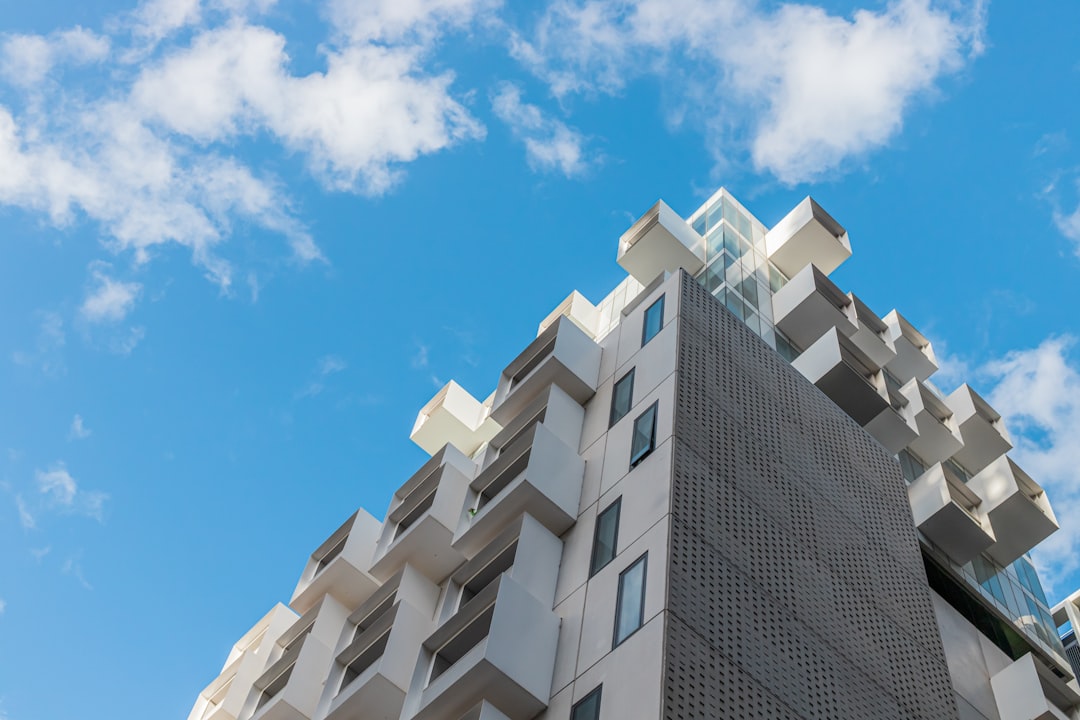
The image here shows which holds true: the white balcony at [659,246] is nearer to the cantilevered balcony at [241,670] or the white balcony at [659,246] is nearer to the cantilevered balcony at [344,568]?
the cantilevered balcony at [344,568]

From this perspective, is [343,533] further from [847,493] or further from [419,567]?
[847,493]

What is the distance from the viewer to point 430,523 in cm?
2792

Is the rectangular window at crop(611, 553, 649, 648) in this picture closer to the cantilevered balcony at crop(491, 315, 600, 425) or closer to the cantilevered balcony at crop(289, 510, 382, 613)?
the cantilevered balcony at crop(491, 315, 600, 425)

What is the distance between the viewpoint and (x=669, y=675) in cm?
1695

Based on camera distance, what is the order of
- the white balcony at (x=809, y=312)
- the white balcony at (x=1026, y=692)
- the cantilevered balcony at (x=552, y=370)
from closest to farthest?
the white balcony at (x=1026, y=692) → the cantilevered balcony at (x=552, y=370) → the white balcony at (x=809, y=312)

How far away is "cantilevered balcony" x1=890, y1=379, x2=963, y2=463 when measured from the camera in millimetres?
36781

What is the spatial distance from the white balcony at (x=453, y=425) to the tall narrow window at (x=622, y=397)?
1510 cm

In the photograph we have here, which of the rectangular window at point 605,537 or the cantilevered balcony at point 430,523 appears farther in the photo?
the cantilevered balcony at point 430,523

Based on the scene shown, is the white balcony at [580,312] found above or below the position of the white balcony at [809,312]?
above

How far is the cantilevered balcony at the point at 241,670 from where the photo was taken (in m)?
31.7

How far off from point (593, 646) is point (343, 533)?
16.0 meters

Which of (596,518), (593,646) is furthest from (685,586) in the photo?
(596,518)

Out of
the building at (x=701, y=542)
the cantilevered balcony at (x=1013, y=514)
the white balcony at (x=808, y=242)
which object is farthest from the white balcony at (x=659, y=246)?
the cantilevered balcony at (x=1013, y=514)

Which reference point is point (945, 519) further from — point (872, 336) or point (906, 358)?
point (906, 358)
